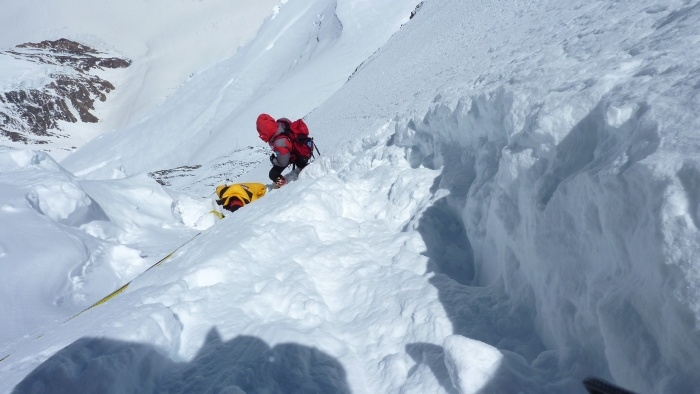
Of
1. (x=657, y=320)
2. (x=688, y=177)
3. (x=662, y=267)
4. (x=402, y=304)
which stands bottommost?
(x=402, y=304)

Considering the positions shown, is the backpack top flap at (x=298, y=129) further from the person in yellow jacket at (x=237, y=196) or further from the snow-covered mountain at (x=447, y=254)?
the person in yellow jacket at (x=237, y=196)

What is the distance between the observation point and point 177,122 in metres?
20.1

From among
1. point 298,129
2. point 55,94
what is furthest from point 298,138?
point 55,94

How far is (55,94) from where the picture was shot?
34344 millimetres

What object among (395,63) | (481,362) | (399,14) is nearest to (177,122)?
(399,14)

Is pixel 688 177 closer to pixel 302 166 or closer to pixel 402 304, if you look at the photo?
pixel 402 304

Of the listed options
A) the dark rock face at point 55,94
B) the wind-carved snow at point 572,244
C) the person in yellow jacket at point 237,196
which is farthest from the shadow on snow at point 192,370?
the dark rock face at point 55,94

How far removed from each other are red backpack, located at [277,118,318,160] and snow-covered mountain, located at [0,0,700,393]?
0.74 meters

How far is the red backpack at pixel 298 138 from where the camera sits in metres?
6.54

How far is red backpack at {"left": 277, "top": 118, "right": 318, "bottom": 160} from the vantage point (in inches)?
258

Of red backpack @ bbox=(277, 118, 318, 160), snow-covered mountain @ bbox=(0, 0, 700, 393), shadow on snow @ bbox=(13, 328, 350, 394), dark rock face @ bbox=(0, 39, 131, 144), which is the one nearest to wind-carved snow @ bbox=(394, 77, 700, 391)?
snow-covered mountain @ bbox=(0, 0, 700, 393)

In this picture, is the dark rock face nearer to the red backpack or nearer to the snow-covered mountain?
the red backpack

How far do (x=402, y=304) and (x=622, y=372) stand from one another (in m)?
1.30

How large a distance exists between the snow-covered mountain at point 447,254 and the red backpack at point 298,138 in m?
0.74
